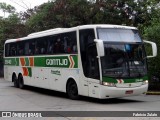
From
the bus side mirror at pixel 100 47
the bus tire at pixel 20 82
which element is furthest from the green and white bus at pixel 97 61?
the bus tire at pixel 20 82

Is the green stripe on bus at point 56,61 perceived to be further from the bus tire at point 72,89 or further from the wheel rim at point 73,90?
the wheel rim at point 73,90

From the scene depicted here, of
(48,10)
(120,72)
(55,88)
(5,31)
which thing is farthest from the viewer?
(5,31)

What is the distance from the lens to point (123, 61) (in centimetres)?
1524

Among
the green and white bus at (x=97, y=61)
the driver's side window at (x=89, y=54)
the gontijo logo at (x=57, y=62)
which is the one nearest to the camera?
the green and white bus at (x=97, y=61)

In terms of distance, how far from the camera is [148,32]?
846 inches

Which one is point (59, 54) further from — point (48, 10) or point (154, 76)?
point (48, 10)

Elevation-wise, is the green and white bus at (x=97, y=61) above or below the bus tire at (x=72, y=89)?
above

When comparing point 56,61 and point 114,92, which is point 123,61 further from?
point 56,61

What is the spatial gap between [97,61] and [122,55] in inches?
42.5

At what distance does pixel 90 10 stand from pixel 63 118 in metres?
19.2

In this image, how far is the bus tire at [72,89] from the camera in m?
17.0

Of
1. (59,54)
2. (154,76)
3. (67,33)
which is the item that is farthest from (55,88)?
(154,76)

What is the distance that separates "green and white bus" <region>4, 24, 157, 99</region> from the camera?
49.2ft

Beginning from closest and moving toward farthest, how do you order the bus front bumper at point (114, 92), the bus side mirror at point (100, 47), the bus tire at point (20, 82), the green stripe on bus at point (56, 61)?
the bus side mirror at point (100, 47), the bus front bumper at point (114, 92), the green stripe on bus at point (56, 61), the bus tire at point (20, 82)
